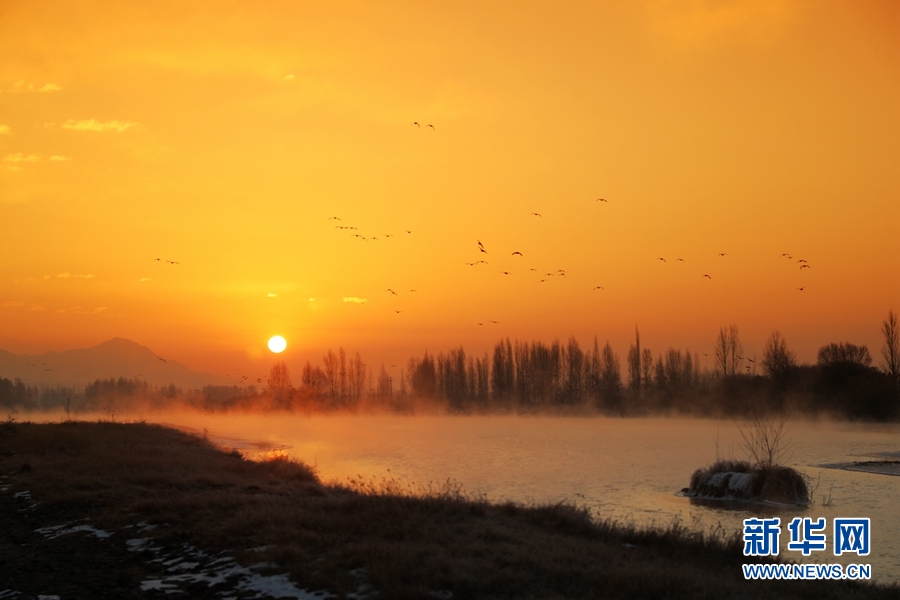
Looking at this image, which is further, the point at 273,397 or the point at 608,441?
the point at 273,397

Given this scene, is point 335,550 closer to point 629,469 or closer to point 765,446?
point 629,469

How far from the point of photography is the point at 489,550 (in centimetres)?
1240

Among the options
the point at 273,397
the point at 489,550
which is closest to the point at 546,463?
the point at 489,550

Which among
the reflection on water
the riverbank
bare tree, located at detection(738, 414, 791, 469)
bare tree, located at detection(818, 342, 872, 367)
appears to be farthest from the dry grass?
bare tree, located at detection(818, 342, 872, 367)

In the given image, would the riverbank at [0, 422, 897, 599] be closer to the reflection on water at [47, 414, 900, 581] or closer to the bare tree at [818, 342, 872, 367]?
the reflection on water at [47, 414, 900, 581]

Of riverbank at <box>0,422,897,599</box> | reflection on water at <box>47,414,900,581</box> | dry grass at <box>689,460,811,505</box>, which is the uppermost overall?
riverbank at <box>0,422,897,599</box>

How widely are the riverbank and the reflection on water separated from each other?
625 cm

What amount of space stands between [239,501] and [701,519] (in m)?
15.0

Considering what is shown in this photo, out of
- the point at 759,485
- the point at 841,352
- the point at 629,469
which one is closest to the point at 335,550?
the point at 759,485

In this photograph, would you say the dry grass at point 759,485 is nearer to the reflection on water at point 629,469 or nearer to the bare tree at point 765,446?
the bare tree at point 765,446

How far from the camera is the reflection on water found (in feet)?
79.1

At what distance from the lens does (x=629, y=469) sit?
127 feet

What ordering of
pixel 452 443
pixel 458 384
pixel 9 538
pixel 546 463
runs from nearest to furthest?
pixel 9 538 < pixel 546 463 < pixel 452 443 < pixel 458 384

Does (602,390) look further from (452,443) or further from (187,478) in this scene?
(187,478)
